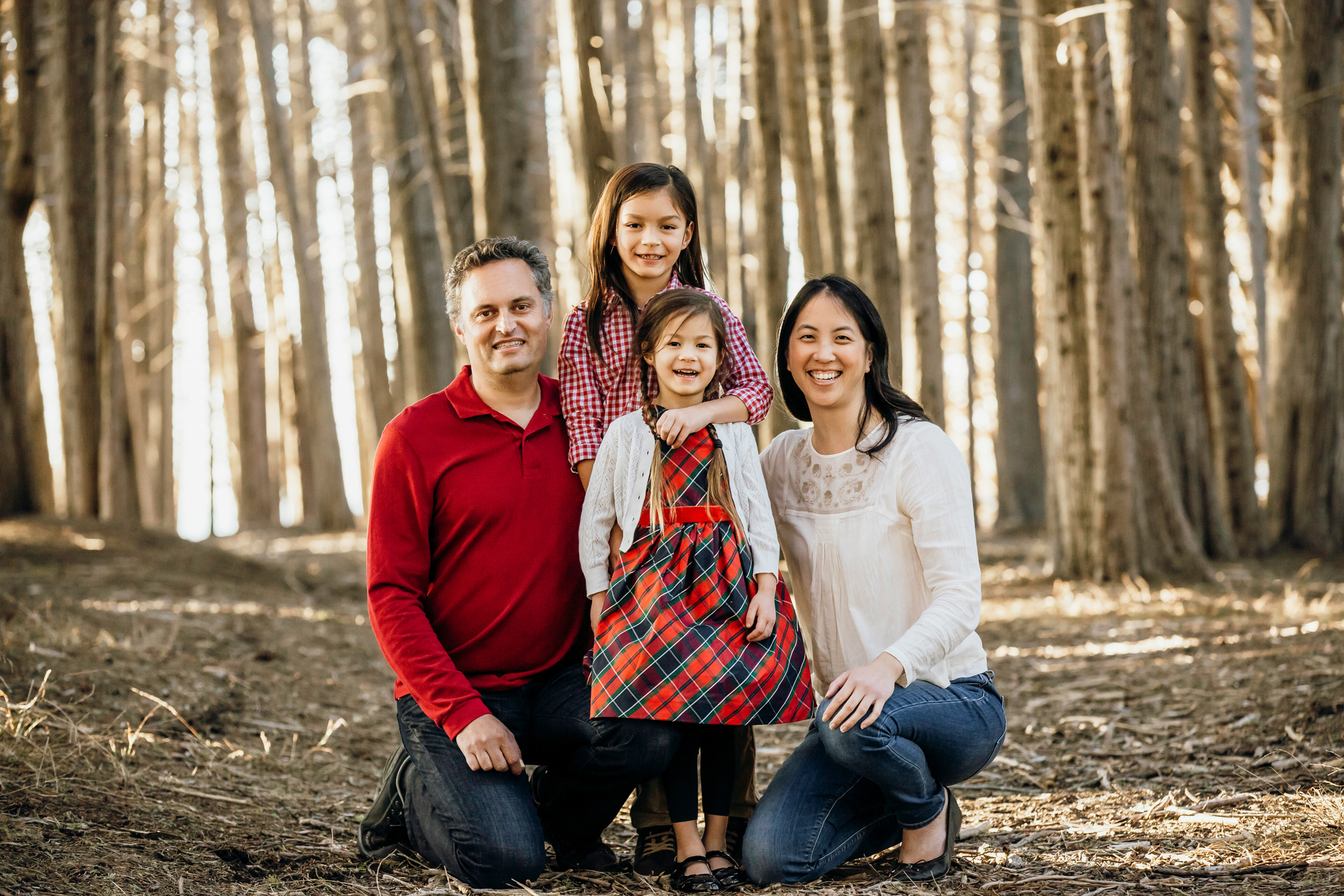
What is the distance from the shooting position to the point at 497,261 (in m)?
3.15

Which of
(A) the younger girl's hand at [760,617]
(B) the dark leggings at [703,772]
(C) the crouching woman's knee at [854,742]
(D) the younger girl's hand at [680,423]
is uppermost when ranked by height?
(D) the younger girl's hand at [680,423]

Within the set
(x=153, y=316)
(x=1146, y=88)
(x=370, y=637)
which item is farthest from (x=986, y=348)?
(x=370, y=637)

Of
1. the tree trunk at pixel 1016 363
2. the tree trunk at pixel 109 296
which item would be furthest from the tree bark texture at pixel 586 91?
the tree trunk at pixel 1016 363

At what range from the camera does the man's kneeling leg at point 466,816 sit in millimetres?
2809

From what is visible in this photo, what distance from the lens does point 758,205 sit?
8.44 metres

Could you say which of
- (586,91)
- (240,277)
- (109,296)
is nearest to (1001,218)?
(586,91)

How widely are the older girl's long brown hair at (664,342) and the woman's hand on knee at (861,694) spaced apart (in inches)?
18.2

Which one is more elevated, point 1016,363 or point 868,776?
point 1016,363

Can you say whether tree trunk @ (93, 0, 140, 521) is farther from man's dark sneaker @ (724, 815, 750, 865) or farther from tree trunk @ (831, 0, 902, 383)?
man's dark sneaker @ (724, 815, 750, 865)

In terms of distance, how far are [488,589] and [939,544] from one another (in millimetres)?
1222

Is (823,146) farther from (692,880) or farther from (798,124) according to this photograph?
(692,880)

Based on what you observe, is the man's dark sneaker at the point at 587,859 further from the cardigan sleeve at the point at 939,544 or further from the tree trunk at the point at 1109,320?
the tree trunk at the point at 1109,320

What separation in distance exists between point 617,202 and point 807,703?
155 centimetres

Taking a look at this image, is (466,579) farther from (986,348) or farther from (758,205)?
(986,348)
